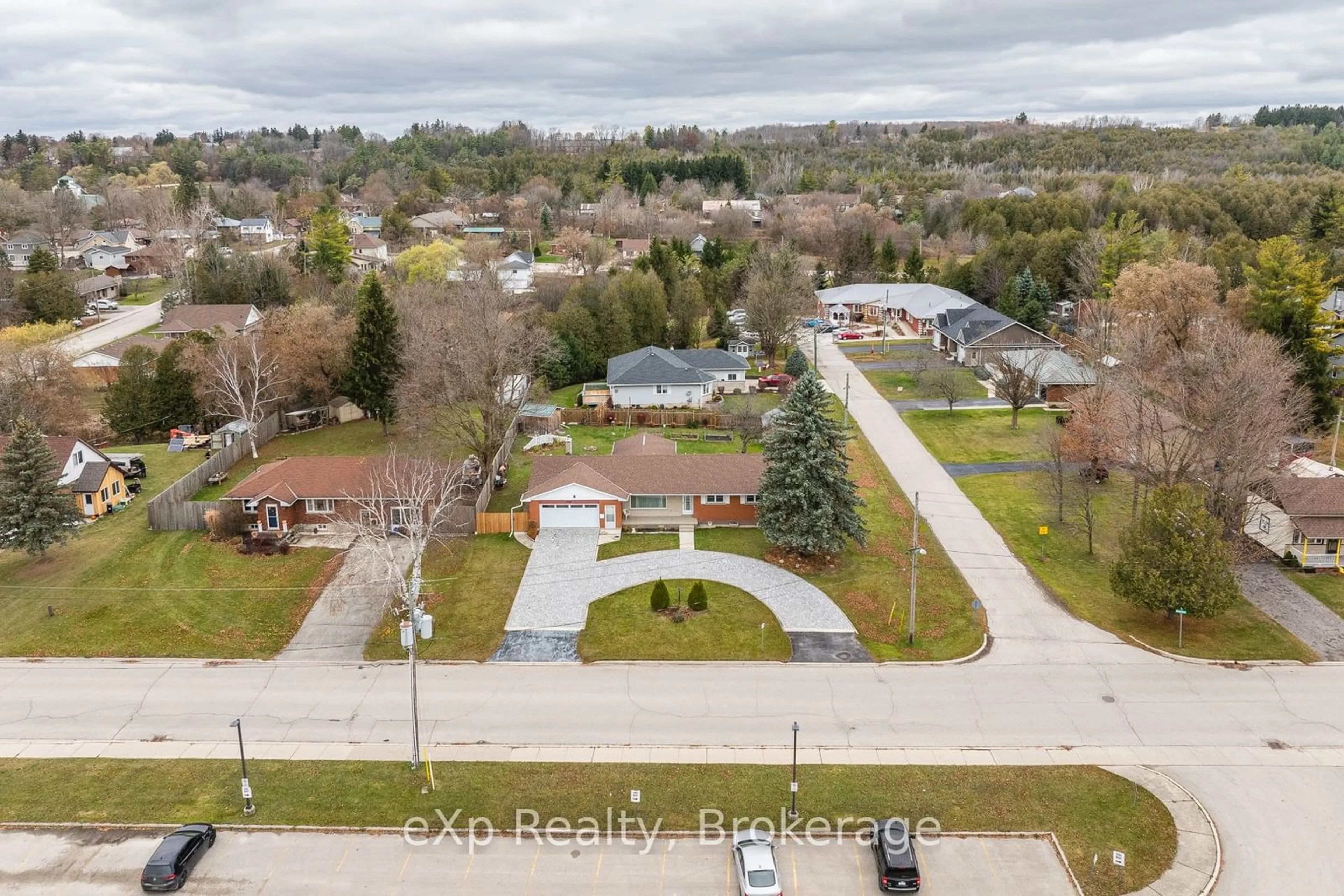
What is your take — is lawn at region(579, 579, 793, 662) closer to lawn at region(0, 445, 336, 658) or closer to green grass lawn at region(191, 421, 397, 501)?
lawn at region(0, 445, 336, 658)

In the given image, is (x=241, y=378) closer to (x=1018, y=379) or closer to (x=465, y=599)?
(x=465, y=599)

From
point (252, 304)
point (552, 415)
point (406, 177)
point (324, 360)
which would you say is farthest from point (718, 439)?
point (406, 177)

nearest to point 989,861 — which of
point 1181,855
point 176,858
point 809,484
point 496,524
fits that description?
point 1181,855

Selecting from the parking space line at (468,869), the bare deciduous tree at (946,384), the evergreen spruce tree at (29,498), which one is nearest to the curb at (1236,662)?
the parking space line at (468,869)

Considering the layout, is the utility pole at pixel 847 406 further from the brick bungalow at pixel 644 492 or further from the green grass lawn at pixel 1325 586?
the green grass lawn at pixel 1325 586

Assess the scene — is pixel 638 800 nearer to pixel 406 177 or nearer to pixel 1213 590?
pixel 1213 590

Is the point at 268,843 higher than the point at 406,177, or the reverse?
the point at 406,177
